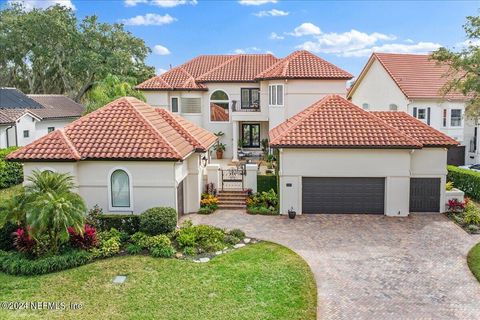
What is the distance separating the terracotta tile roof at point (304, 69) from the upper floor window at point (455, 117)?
392 inches

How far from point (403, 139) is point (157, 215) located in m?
12.5

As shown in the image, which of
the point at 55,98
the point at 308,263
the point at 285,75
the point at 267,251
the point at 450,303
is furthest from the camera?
the point at 55,98

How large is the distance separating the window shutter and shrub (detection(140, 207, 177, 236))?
62.5 feet

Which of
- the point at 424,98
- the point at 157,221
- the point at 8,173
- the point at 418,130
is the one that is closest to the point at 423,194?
the point at 418,130

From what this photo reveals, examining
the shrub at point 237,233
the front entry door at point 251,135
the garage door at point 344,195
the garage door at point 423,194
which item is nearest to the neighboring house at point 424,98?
the front entry door at point 251,135

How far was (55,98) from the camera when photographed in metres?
48.7

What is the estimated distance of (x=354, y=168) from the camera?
21922 mm

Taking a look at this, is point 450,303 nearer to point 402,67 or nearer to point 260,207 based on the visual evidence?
point 260,207

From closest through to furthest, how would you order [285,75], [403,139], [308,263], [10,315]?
[10,315] → [308,263] → [403,139] → [285,75]

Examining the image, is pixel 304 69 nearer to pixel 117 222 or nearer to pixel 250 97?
pixel 250 97

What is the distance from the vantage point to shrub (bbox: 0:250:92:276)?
1482cm

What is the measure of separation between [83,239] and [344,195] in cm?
1262

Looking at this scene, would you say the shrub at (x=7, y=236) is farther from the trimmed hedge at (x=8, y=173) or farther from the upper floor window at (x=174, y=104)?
the upper floor window at (x=174, y=104)

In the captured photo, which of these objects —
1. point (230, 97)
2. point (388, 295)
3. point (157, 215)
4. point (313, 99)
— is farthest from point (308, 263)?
point (230, 97)
